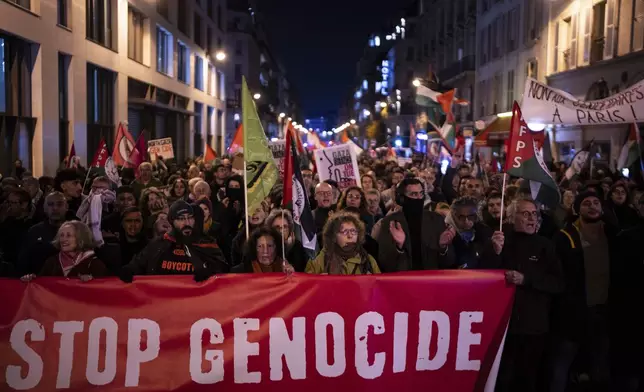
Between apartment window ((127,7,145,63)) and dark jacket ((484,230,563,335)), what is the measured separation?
75.5ft

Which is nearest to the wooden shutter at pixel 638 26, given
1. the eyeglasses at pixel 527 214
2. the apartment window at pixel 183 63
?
the eyeglasses at pixel 527 214

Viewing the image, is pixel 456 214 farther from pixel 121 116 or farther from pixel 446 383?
pixel 121 116

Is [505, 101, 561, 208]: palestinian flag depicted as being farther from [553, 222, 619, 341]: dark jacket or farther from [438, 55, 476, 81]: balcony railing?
[438, 55, 476, 81]: balcony railing

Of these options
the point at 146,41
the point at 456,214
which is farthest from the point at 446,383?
the point at 146,41

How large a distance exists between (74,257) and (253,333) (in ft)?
4.91

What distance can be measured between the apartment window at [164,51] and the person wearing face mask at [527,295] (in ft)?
90.9

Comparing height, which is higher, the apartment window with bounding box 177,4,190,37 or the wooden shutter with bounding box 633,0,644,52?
the apartment window with bounding box 177,4,190,37

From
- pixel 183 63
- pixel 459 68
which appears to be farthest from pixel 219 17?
pixel 459 68

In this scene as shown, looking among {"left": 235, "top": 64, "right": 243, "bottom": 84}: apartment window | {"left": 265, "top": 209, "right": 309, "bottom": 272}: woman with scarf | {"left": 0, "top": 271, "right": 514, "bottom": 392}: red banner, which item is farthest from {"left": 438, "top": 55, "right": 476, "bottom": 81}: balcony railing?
{"left": 0, "top": 271, "right": 514, "bottom": 392}: red banner

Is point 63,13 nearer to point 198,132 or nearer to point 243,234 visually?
point 243,234

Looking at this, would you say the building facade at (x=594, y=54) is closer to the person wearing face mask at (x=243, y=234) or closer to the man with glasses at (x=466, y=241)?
the man with glasses at (x=466, y=241)

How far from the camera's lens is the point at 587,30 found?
26266mm

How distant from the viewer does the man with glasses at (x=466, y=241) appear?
18.9 ft

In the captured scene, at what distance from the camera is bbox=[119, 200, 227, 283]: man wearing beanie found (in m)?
5.79
